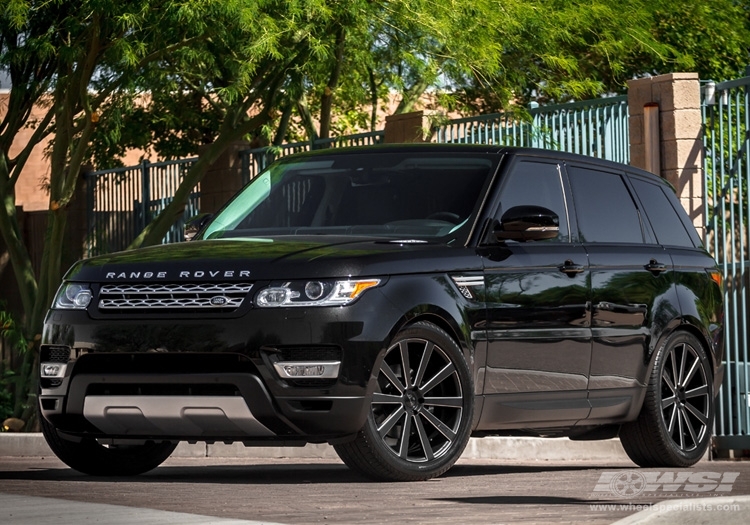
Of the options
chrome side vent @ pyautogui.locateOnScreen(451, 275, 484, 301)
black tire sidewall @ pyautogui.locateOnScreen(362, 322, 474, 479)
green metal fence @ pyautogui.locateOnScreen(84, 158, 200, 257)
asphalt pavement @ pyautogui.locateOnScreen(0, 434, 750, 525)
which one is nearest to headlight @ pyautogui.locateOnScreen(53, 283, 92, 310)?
asphalt pavement @ pyautogui.locateOnScreen(0, 434, 750, 525)

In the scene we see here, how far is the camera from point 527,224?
8641 mm

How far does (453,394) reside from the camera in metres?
8.31

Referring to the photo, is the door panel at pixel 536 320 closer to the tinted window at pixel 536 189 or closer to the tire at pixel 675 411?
the tinted window at pixel 536 189

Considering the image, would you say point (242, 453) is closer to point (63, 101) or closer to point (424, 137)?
point (424, 137)

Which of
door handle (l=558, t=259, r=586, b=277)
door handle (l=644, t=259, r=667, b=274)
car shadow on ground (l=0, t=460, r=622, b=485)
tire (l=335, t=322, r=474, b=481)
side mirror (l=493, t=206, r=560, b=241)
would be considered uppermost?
side mirror (l=493, t=206, r=560, b=241)

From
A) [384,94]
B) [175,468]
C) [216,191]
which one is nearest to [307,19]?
[216,191]

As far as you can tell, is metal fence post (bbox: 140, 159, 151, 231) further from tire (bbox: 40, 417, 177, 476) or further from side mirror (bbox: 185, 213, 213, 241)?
tire (bbox: 40, 417, 177, 476)

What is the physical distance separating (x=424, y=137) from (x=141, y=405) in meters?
7.56

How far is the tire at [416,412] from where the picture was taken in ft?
26.1

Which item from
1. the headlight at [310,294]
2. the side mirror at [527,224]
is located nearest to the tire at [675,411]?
the side mirror at [527,224]

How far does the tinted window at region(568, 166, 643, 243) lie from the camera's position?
32.0ft

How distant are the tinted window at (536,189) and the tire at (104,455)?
2.48 meters

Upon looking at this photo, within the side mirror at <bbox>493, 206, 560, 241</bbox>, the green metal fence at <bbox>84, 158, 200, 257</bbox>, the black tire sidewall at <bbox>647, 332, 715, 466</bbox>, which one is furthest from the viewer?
the green metal fence at <bbox>84, 158, 200, 257</bbox>

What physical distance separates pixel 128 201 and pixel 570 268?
432 inches
